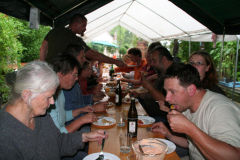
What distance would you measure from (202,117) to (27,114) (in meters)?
1.31

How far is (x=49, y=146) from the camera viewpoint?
1339 millimetres

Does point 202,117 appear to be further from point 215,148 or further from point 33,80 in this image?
point 33,80

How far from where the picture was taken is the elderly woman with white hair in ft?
3.44

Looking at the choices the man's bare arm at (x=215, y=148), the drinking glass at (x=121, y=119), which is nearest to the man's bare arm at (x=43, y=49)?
the drinking glass at (x=121, y=119)

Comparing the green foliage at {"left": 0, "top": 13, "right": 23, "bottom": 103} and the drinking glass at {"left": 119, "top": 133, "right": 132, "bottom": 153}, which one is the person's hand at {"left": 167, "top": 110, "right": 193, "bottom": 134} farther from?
the green foliage at {"left": 0, "top": 13, "right": 23, "bottom": 103}

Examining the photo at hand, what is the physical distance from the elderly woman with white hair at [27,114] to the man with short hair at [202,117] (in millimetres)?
902

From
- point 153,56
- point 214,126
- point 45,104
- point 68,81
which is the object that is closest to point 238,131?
point 214,126

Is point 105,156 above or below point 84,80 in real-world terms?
below

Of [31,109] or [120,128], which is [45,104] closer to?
[31,109]

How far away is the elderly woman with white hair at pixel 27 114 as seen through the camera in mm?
1048

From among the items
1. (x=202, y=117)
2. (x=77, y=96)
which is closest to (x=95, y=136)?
(x=202, y=117)

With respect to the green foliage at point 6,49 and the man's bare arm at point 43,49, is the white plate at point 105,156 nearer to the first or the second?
the man's bare arm at point 43,49

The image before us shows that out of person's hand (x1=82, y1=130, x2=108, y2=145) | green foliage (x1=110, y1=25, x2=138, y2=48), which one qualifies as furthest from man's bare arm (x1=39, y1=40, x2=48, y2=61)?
green foliage (x1=110, y1=25, x2=138, y2=48)

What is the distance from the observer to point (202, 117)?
1.44m
